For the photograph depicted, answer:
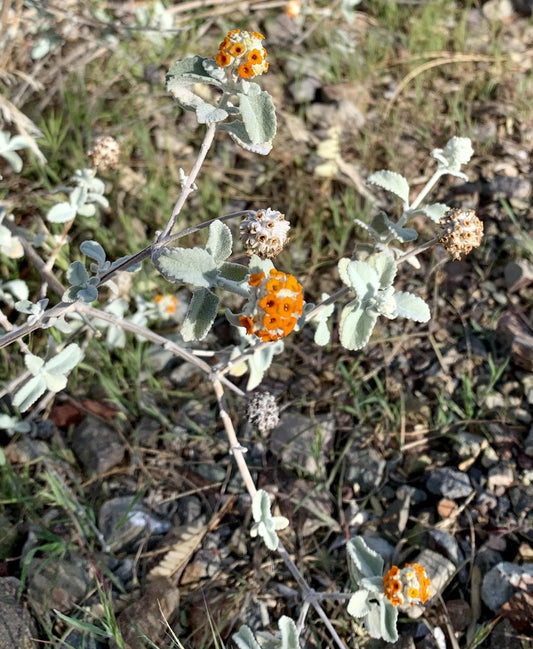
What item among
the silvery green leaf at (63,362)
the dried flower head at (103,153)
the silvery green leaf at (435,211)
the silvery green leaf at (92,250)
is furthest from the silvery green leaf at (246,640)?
the dried flower head at (103,153)

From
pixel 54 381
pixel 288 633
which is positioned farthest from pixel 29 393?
pixel 288 633

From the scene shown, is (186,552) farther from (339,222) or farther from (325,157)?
(325,157)

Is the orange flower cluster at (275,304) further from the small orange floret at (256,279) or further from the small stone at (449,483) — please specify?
the small stone at (449,483)

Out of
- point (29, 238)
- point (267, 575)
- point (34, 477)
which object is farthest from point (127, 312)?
point (267, 575)

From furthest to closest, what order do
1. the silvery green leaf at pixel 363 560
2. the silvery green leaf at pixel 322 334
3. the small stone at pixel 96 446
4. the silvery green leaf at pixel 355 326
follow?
the small stone at pixel 96 446 → the silvery green leaf at pixel 322 334 → the silvery green leaf at pixel 363 560 → the silvery green leaf at pixel 355 326

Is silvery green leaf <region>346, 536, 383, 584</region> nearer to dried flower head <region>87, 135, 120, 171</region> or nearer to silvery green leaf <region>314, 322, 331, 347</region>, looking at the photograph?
silvery green leaf <region>314, 322, 331, 347</region>

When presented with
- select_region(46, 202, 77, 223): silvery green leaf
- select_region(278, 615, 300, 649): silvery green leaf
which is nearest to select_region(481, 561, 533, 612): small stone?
select_region(278, 615, 300, 649): silvery green leaf
